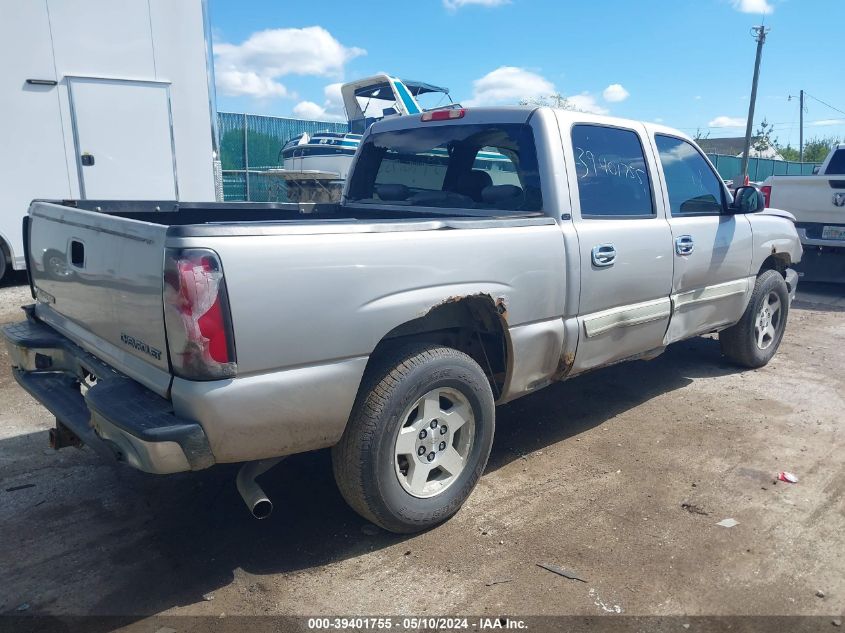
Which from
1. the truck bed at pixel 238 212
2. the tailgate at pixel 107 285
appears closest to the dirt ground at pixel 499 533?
the tailgate at pixel 107 285

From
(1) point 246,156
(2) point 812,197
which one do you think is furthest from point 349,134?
(2) point 812,197

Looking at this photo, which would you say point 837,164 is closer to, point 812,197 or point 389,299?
point 812,197

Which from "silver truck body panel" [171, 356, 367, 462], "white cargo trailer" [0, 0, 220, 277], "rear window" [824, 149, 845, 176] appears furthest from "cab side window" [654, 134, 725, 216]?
"rear window" [824, 149, 845, 176]

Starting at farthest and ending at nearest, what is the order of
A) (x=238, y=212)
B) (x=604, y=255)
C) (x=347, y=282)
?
(x=238, y=212)
(x=604, y=255)
(x=347, y=282)

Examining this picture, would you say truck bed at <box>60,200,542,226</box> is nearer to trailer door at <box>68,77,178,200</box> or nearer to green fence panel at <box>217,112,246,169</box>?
trailer door at <box>68,77,178,200</box>

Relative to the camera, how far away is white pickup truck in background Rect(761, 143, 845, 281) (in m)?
9.08

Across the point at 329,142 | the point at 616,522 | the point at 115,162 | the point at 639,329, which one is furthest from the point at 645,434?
the point at 329,142

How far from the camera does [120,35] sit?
8.39 m

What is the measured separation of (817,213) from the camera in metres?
9.27

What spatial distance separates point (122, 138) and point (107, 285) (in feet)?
22.3

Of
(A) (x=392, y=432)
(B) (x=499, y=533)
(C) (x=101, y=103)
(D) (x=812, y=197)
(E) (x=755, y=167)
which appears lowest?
(B) (x=499, y=533)

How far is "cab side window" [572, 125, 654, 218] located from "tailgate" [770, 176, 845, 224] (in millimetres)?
6187

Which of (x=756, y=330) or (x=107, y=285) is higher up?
(x=107, y=285)

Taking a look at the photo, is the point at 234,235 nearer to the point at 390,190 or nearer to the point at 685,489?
the point at 390,190
